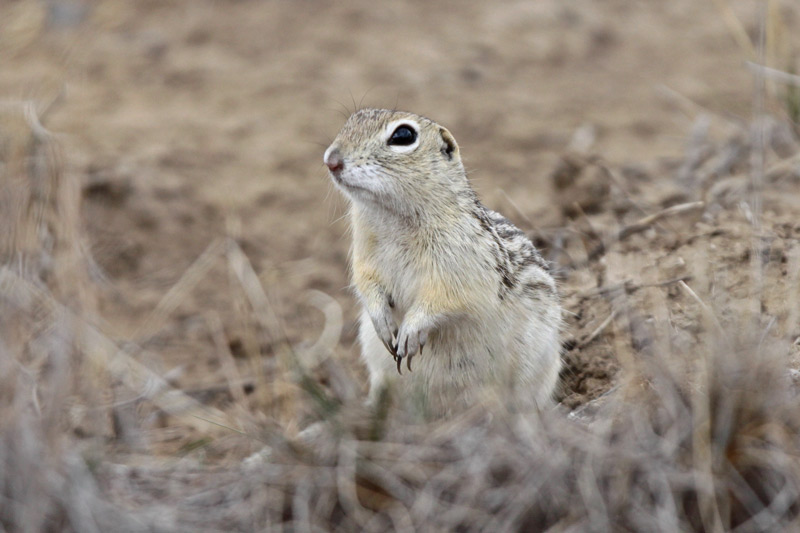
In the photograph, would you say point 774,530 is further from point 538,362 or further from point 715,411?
point 538,362

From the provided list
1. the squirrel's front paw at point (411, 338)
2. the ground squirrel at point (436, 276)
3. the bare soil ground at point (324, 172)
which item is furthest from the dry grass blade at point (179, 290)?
the squirrel's front paw at point (411, 338)

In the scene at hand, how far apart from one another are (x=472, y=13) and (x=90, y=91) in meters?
3.19

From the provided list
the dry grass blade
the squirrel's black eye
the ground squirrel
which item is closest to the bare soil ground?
the dry grass blade

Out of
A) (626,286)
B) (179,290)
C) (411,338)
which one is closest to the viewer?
(411,338)

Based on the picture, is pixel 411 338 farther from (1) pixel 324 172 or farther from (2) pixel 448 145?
(1) pixel 324 172

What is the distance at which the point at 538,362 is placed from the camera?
411 centimetres

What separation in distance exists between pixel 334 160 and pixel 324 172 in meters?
2.79

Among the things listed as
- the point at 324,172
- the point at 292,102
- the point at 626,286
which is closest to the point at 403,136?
the point at 626,286

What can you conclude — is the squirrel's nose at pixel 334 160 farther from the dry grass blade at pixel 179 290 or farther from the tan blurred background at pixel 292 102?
the dry grass blade at pixel 179 290

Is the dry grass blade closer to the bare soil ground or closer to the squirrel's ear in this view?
the bare soil ground

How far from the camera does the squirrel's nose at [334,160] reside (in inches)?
150

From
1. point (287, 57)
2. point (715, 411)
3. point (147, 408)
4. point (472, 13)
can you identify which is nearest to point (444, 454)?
point (715, 411)

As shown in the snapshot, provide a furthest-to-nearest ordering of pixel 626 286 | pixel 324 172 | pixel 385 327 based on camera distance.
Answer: pixel 324 172 < pixel 626 286 < pixel 385 327

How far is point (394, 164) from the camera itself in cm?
395
